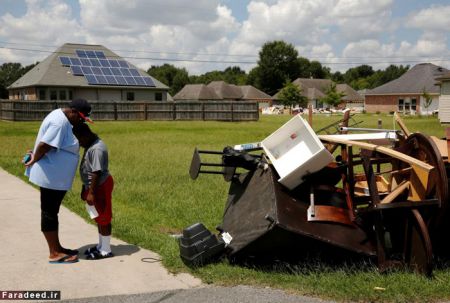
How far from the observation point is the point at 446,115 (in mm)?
36281

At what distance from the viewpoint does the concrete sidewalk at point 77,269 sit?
491 cm

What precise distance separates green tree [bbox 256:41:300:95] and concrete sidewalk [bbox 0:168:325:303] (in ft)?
361

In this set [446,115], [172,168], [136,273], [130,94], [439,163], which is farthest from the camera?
[130,94]

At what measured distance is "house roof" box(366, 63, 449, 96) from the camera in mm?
65775

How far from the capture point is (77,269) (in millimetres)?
5406

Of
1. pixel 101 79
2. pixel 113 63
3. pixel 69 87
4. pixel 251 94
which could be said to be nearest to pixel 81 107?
pixel 101 79

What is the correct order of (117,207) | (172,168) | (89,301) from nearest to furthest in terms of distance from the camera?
1. (89,301)
2. (117,207)
3. (172,168)

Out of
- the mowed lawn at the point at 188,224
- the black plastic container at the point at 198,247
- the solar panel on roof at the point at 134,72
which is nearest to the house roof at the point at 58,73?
the solar panel on roof at the point at 134,72

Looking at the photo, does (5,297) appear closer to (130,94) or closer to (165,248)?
(165,248)

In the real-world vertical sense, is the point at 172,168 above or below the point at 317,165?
below

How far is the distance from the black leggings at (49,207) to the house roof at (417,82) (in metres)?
64.6

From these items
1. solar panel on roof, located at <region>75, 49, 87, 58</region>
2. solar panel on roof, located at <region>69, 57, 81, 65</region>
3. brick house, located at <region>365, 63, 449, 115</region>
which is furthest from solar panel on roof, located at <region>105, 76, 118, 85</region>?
brick house, located at <region>365, 63, 449, 115</region>

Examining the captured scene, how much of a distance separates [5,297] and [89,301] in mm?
733

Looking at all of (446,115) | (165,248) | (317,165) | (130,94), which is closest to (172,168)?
(165,248)
